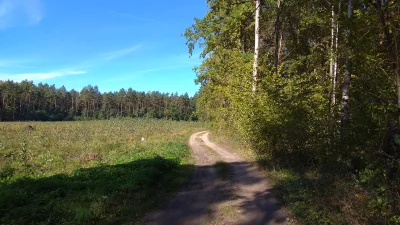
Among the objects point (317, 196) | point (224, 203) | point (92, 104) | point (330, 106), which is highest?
point (92, 104)

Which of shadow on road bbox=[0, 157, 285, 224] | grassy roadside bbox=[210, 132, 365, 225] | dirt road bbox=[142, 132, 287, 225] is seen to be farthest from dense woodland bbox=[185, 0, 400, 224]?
shadow on road bbox=[0, 157, 285, 224]

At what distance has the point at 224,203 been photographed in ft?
26.5

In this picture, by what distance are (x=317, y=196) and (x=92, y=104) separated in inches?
5207

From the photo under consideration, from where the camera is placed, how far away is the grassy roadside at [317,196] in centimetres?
591

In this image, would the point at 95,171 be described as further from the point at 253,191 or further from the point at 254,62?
the point at 254,62

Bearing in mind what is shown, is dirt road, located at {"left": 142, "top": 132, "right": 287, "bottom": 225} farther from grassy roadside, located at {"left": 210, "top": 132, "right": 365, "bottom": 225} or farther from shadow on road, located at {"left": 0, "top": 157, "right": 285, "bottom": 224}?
grassy roadside, located at {"left": 210, "top": 132, "right": 365, "bottom": 225}

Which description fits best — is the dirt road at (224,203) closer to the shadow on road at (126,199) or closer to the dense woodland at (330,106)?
the shadow on road at (126,199)

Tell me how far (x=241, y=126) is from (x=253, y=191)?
5.32 m

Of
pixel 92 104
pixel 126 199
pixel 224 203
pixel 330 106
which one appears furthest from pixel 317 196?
pixel 92 104

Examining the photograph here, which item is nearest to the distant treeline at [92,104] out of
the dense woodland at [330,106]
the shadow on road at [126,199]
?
the dense woodland at [330,106]

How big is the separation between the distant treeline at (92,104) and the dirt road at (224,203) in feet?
345

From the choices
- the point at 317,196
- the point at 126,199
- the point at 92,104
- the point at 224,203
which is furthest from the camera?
the point at 92,104

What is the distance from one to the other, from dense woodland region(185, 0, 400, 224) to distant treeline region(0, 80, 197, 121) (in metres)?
97.2

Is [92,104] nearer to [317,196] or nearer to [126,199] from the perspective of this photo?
[126,199]
